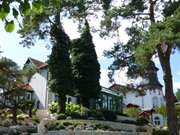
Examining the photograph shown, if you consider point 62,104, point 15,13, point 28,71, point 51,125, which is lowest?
point 51,125

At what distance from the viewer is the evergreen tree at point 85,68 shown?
129 ft

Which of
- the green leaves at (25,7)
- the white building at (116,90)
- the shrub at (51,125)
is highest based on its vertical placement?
the white building at (116,90)

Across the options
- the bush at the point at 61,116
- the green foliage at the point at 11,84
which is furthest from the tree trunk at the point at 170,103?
the green foliage at the point at 11,84

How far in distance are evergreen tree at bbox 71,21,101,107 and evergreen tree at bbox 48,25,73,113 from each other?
83.9 inches

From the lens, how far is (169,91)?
28359mm

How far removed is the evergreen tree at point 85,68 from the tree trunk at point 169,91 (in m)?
11.8

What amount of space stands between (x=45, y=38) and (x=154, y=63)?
12510mm

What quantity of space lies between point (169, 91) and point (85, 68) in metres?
12.6

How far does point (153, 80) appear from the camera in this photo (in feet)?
94.1

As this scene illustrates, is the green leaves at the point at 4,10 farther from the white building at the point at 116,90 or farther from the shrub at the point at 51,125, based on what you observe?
the shrub at the point at 51,125

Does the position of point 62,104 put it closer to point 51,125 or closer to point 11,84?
point 11,84

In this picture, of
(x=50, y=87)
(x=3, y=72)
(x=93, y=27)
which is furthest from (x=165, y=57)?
(x=3, y=72)

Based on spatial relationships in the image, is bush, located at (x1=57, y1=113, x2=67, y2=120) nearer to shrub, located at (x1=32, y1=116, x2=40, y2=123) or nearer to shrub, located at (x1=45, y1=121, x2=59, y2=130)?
shrub, located at (x1=45, y1=121, x2=59, y2=130)

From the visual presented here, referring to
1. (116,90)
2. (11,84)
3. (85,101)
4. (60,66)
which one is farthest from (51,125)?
(85,101)
